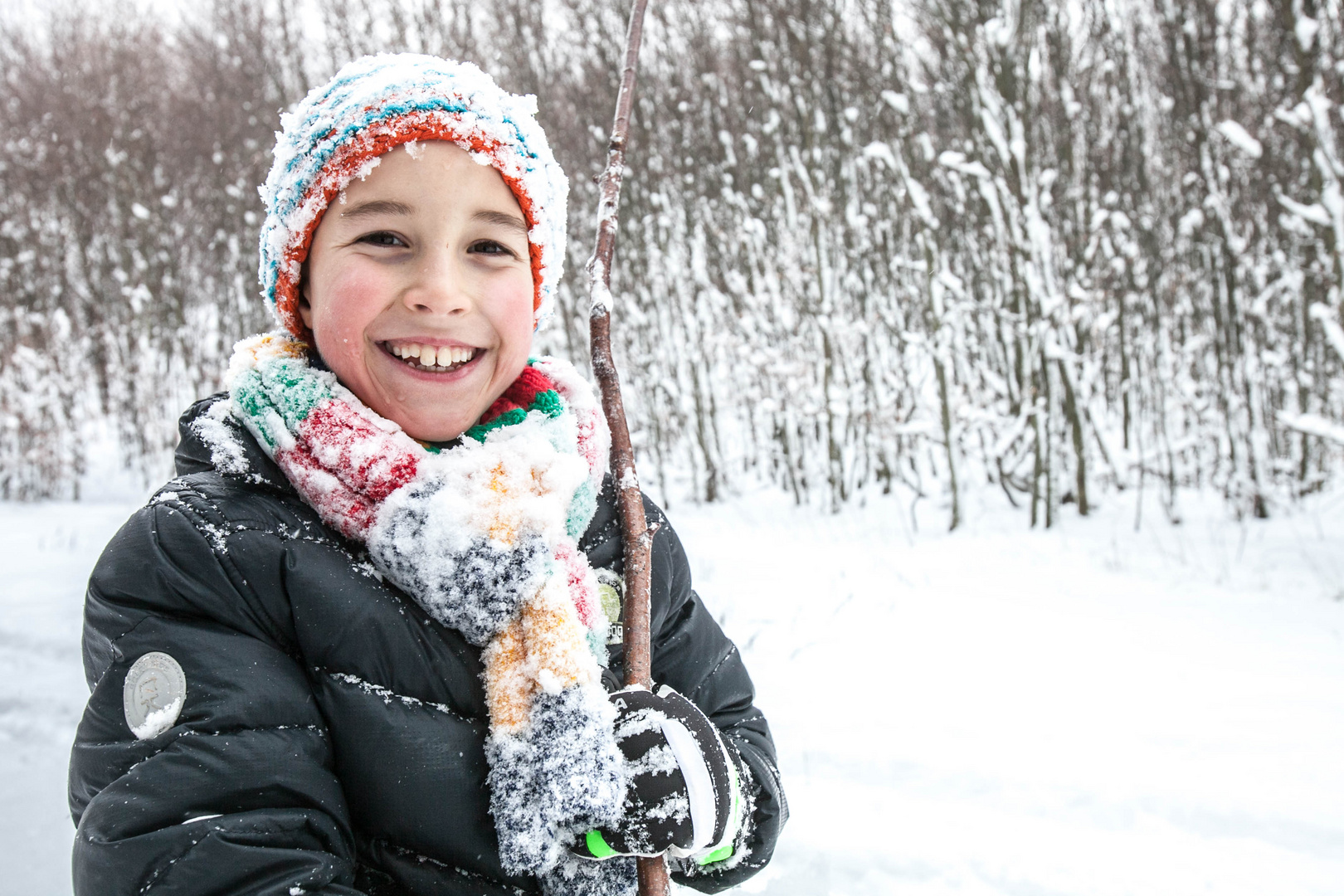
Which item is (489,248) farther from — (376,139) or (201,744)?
(201,744)

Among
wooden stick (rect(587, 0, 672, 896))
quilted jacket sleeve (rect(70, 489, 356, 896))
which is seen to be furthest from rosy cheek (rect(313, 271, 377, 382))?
wooden stick (rect(587, 0, 672, 896))

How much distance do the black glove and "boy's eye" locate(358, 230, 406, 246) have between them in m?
0.67

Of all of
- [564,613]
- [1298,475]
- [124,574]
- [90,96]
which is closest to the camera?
[124,574]

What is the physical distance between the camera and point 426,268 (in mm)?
1111

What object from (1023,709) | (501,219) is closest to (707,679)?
(501,219)

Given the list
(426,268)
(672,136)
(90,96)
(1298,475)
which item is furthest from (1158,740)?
(90,96)

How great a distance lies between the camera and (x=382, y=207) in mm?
1111

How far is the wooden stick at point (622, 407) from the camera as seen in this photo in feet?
3.92

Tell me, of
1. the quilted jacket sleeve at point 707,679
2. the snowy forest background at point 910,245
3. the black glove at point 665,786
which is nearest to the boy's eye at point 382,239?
the quilted jacket sleeve at point 707,679

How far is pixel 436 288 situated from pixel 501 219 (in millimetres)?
160

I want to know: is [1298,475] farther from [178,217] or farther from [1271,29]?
[178,217]

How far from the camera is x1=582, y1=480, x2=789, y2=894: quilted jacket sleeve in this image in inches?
→ 49.9

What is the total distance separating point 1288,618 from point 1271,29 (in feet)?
15.3

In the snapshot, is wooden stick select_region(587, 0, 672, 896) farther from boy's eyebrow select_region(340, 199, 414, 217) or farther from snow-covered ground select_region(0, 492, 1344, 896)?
snow-covered ground select_region(0, 492, 1344, 896)
